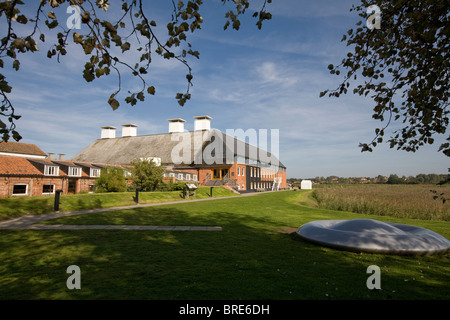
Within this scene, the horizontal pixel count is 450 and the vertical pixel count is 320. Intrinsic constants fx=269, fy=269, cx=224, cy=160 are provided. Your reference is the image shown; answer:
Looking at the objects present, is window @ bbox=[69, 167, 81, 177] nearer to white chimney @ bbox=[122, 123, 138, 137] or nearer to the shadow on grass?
the shadow on grass

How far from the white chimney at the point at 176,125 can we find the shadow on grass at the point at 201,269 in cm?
4643

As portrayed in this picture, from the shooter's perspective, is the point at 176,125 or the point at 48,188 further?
the point at 176,125

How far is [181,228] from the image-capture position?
994 centimetres

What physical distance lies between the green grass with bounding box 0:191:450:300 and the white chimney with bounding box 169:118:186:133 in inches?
1827

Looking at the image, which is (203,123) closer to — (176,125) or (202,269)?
(176,125)

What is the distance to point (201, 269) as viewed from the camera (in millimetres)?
5262

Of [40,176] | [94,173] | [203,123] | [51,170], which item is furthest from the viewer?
[203,123]

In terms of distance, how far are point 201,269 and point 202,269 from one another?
20 mm

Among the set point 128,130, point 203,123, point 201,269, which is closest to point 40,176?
point 201,269

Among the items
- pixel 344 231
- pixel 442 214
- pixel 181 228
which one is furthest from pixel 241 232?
pixel 442 214

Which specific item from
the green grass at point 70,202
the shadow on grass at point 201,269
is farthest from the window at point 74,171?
the shadow on grass at point 201,269

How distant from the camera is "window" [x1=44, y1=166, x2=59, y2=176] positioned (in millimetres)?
28016

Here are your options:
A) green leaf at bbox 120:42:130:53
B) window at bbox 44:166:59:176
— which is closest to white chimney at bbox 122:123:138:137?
window at bbox 44:166:59:176
